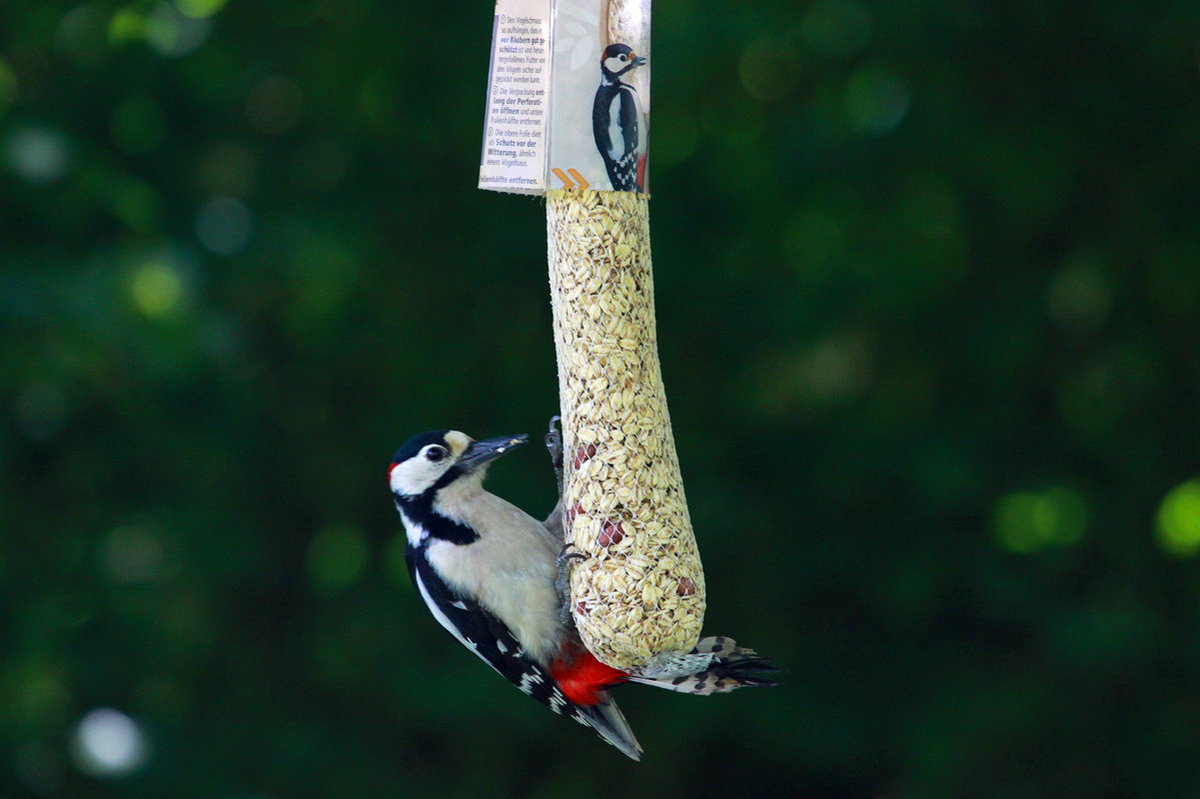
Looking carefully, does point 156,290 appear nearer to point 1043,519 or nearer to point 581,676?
point 581,676

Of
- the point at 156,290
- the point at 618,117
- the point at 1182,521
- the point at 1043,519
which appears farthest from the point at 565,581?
the point at 1043,519

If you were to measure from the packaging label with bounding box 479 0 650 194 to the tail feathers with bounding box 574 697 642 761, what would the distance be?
3.24 feet

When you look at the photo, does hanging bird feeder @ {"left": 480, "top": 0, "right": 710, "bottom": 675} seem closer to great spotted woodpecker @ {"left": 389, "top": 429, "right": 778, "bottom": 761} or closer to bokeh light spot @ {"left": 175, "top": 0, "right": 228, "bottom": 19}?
great spotted woodpecker @ {"left": 389, "top": 429, "right": 778, "bottom": 761}

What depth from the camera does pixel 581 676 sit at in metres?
2.55

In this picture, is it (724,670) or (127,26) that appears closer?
(724,670)

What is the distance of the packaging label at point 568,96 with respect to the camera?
1988 millimetres

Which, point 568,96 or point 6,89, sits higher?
point 568,96

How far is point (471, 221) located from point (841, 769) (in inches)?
104

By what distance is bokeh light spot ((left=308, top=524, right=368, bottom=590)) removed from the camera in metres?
5.67

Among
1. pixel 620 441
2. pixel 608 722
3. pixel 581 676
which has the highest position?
pixel 620 441

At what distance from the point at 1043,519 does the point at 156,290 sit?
3.09 meters

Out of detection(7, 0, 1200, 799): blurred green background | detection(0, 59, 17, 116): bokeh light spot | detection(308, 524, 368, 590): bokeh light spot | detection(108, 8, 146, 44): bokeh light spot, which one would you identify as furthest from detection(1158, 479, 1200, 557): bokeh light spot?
detection(0, 59, 17, 116): bokeh light spot

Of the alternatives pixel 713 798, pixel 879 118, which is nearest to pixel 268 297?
pixel 879 118

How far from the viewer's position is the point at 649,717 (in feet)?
19.5
